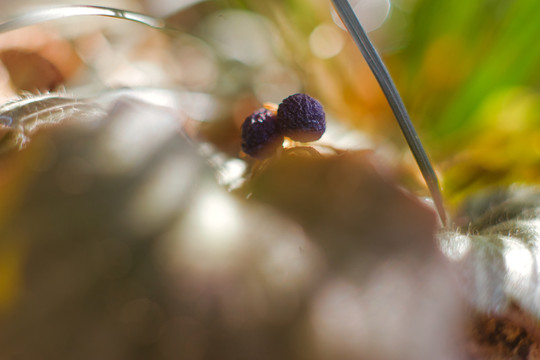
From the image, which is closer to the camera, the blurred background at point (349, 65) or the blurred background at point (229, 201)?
the blurred background at point (229, 201)

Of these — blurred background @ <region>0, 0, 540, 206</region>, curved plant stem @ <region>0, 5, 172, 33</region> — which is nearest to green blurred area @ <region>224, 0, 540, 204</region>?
blurred background @ <region>0, 0, 540, 206</region>

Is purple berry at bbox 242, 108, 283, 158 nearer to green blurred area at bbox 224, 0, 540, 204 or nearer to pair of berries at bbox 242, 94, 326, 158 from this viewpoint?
pair of berries at bbox 242, 94, 326, 158

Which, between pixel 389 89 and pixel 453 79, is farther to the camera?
pixel 453 79

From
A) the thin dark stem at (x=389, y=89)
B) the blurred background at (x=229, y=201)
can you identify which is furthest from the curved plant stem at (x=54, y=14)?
the thin dark stem at (x=389, y=89)

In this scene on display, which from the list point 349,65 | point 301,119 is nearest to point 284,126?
point 301,119

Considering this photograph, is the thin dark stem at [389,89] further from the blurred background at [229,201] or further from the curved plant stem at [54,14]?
the curved plant stem at [54,14]

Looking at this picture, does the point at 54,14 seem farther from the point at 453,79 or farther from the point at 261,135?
the point at 453,79
